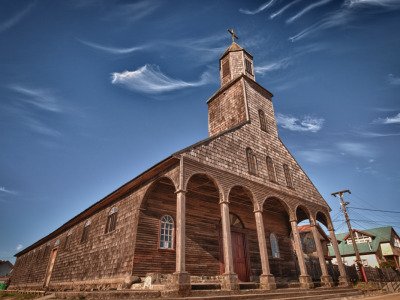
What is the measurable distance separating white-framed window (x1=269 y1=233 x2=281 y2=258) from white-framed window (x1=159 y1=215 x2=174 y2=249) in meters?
7.53

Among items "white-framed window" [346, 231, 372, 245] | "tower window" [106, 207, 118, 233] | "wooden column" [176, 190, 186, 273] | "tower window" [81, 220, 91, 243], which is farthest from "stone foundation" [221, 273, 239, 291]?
"white-framed window" [346, 231, 372, 245]

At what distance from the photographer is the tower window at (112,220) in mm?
14148

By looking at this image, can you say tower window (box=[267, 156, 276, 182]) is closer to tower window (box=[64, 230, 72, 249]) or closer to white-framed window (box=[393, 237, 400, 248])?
tower window (box=[64, 230, 72, 249])

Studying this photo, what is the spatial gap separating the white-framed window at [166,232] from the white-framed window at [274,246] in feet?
24.7

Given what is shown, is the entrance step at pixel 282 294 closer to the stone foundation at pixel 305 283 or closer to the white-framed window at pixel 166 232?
the stone foundation at pixel 305 283

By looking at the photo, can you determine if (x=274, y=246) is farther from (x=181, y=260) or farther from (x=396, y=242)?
(x=396, y=242)

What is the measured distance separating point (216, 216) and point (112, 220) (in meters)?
6.11

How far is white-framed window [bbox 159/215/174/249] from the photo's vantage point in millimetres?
12039

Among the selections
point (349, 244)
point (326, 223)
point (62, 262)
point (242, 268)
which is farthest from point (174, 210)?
point (349, 244)

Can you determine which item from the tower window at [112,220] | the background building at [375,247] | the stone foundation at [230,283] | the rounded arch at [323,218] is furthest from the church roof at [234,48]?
the background building at [375,247]

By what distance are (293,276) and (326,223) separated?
4.21 meters

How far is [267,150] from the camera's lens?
1579 cm

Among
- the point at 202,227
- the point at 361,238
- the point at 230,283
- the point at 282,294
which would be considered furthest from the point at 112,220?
the point at 361,238

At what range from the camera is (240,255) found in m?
14.3
